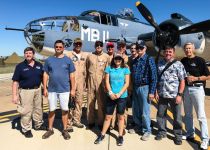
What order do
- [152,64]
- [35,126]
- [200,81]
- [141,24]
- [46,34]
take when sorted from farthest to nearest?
[141,24] < [46,34] < [35,126] < [152,64] < [200,81]

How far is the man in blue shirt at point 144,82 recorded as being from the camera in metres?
5.39

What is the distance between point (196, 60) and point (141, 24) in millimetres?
9763

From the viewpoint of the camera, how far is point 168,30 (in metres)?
10.0

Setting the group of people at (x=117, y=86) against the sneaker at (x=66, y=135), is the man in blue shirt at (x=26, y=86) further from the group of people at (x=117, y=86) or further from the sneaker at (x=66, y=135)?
the sneaker at (x=66, y=135)

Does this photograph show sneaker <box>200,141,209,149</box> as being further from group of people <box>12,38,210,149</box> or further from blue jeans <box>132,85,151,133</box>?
blue jeans <box>132,85,151,133</box>

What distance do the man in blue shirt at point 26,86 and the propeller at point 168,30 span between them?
5004 mm

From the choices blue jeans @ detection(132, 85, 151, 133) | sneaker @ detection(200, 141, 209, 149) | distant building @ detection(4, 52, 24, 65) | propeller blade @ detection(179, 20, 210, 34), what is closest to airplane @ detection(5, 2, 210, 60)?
propeller blade @ detection(179, 20, 210, 34)

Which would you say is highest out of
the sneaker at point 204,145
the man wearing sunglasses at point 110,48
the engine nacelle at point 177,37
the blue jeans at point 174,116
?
the engine nacelle at point 177,37

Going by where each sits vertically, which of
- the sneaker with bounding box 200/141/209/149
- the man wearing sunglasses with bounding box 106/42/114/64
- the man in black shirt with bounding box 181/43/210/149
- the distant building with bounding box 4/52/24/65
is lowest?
the distant building with bounding box 4/52/24/65

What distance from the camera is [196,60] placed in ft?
16.7

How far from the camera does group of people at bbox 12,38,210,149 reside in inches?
204

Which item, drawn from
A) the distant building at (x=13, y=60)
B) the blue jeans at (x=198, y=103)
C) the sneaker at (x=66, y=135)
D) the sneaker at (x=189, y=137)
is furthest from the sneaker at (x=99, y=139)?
the distant building at (x=13, y=60)

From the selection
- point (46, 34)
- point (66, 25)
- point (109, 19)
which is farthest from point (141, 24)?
point (46, 34)

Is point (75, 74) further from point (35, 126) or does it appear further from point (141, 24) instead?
point (141, 24)
